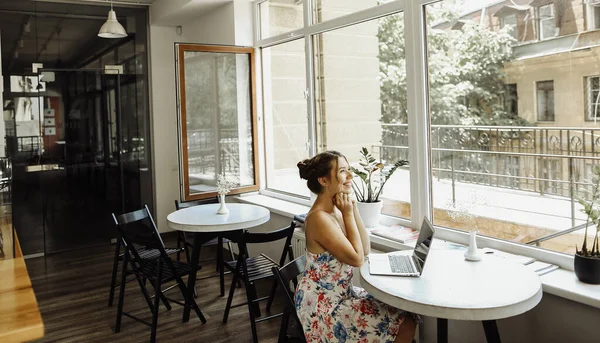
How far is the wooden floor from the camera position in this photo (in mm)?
3777

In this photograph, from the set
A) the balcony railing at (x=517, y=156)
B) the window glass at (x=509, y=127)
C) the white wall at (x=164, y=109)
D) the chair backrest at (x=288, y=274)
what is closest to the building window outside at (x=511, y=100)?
the window glass at (x=509, y=127)

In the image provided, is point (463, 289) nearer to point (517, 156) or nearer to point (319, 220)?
point (319, 220)

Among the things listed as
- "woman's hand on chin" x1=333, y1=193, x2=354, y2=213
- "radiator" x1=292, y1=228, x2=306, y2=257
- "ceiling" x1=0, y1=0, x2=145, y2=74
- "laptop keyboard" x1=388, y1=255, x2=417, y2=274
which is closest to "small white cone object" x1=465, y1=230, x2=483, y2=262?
"laptop keyboard" x1=388, y1=255, x2=417, y2=274

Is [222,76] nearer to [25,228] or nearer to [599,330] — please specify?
[25,228]

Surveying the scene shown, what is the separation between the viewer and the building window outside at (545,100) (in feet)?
9.93

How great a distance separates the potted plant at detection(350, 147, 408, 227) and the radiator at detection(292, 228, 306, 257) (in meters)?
0.61

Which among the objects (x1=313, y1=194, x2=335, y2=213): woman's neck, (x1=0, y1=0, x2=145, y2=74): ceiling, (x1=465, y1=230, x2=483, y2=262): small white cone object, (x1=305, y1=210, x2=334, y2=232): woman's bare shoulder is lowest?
(x1=465, y1=230, x2=483, y2=262): small white cone object

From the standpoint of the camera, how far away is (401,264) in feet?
8.71

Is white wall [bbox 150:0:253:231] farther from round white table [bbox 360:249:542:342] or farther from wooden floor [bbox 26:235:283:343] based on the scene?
round white table [bbox 360:249:542:342]

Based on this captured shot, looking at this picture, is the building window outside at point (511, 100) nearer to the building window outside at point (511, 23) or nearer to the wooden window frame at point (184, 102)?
the building window outside at point (511, 23)

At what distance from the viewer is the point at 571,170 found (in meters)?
3.01

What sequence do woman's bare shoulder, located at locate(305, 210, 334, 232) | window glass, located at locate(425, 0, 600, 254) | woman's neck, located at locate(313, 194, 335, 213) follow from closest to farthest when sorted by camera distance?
woman's bare shoulder, located at locate(305, 210, 334, 232)
woman's neck, located at locate(313, 194, 335, 213)
window glass, located at locate(425, 0, 600, 254)

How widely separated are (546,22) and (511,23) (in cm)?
26

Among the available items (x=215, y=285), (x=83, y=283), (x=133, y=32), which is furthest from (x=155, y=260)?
(x=133, y=32)
